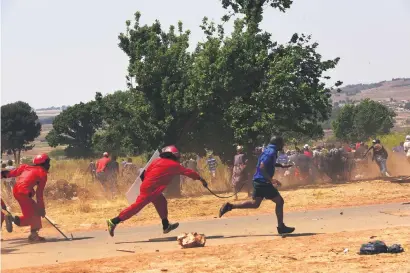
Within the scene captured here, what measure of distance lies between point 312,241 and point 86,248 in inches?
146

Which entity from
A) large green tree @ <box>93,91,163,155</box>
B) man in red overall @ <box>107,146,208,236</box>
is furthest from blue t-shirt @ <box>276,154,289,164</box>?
man in red overall @ <box>107,146,208,236</box>

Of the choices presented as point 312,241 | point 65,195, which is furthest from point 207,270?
point 65,195

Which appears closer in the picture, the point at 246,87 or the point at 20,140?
the point at 246,87

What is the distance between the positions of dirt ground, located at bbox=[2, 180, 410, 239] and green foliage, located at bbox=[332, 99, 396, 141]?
49226 mm

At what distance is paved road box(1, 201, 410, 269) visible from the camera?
37.9 feet

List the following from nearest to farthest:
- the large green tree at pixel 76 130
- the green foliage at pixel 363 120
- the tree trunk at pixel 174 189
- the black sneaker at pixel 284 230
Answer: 1. the black sneaker at pixel 284 230
2. the tree trunk at pixel 174 189
3. the large green tree at pixel 76 130
4. the green foliage at pixel 363 120

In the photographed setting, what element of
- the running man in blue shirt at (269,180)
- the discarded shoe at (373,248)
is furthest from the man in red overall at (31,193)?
the discarded shoe at (373,248)

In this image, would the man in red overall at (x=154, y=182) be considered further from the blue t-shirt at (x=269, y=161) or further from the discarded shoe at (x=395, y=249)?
the discarded shoe at (x=395, y=249)

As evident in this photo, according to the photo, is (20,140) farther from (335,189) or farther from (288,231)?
(288,231)

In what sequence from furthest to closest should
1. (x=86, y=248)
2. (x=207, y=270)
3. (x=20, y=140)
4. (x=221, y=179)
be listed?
(x=20, y=140)
(x=221, y=179)
(x=86, y=248)
(x=207, y=270)

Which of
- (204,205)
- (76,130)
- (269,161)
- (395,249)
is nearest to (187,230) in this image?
(269,161)

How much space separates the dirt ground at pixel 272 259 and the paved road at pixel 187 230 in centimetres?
88

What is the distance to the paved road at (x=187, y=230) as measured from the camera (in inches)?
455

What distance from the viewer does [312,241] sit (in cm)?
1126
